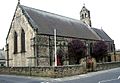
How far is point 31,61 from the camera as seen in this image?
41.0m

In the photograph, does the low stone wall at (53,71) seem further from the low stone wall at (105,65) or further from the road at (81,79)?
the low stone wall at (105,65)

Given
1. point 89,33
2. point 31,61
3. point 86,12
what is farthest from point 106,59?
point 31,61

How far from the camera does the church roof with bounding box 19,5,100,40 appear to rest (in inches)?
1714

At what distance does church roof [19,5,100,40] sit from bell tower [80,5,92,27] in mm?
6142

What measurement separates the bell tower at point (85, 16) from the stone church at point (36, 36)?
12.1 m

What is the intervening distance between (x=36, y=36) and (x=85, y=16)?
2890 cm


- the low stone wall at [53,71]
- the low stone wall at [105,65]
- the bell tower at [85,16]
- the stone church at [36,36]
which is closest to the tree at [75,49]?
the stone church at [36,36]

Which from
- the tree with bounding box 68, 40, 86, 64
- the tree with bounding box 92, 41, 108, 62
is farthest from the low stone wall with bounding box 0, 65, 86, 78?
the tree with bounding box 92, 41, 108, 62

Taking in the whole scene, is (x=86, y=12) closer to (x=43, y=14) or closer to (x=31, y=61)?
(x=43, y=14)

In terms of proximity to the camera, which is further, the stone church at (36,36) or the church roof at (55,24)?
the church roof at (55,24)

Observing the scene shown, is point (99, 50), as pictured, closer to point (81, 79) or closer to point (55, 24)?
point (55, 24)

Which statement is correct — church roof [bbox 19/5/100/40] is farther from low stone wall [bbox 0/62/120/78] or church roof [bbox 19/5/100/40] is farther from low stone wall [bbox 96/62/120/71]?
low stone wall [bbox 96/62/120/71]

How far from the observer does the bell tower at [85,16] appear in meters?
65.7

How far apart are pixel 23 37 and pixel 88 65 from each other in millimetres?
14557
